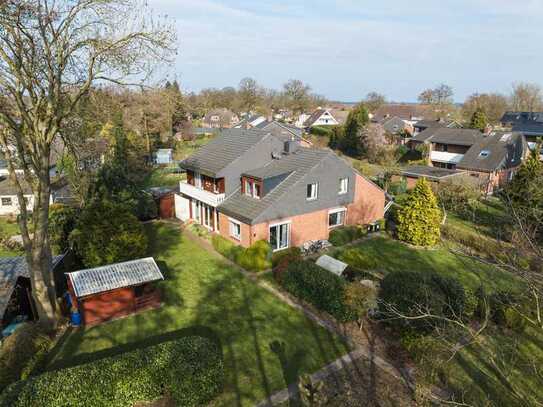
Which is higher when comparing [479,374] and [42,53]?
[42,53]

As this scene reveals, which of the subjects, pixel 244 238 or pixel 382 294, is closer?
pixel 382 294

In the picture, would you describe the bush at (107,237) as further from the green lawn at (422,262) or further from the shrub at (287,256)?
the green lawn at (422,262)

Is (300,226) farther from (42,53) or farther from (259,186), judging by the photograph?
(42,53)

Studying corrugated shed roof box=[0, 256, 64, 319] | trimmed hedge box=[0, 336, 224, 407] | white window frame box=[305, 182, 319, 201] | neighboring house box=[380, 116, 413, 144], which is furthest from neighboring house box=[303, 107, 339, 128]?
trimmed hedge box=[0, 336, 224, 407]

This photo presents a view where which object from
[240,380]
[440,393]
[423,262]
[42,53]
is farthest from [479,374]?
[42,53]

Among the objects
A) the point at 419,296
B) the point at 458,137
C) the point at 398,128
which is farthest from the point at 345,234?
the point at 398,128

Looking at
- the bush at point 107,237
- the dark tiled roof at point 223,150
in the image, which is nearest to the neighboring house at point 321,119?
the dark tiled roof at point 223,150
